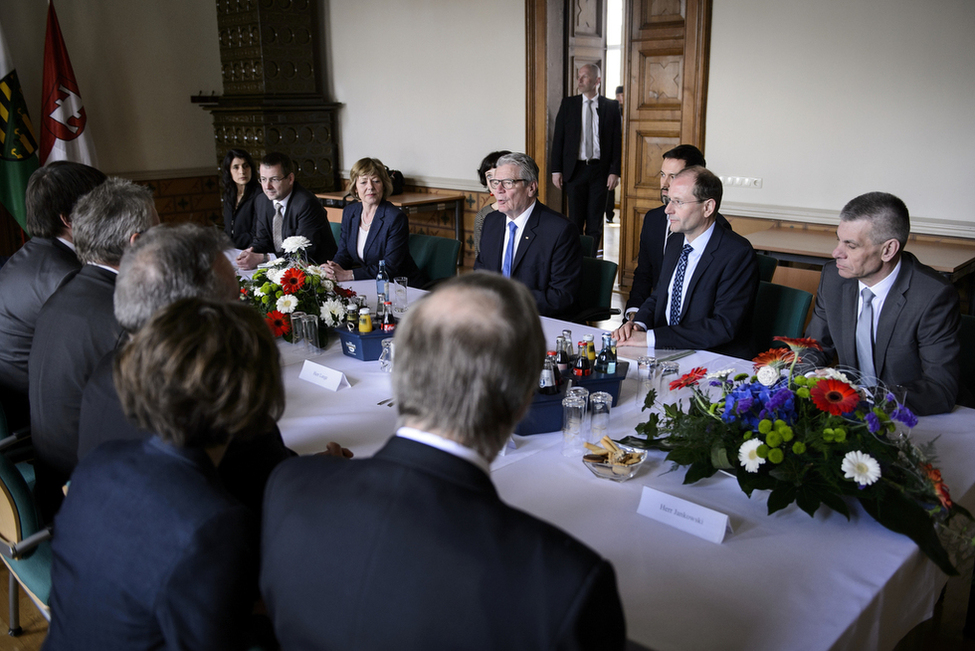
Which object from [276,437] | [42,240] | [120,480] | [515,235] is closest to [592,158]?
[515,235]

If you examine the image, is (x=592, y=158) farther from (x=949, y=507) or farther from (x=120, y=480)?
(x=120, y=480)

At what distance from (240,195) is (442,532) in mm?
5144

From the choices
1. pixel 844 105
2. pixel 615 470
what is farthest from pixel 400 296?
pixel 844 105

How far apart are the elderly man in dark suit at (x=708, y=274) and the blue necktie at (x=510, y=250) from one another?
98cm

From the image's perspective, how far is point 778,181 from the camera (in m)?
5.67

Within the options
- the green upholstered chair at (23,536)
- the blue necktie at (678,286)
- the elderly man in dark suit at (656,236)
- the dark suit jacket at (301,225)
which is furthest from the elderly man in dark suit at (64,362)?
the elderly man in dark suit at (656,236)

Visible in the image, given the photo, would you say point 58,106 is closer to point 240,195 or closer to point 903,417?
point 240,195

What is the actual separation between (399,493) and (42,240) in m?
2.67

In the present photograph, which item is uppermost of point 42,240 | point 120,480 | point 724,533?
point 42,240

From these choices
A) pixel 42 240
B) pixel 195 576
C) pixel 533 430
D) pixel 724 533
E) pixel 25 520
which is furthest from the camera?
pixel 42 240

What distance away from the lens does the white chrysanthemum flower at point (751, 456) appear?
1636 mm

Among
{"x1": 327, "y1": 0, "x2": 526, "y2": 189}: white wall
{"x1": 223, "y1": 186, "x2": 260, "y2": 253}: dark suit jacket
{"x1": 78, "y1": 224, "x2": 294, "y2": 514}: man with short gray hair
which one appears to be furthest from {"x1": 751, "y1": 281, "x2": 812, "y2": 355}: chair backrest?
{"x1": 327, "y1": 0, "x2": 526, "y2": 189}: white wall

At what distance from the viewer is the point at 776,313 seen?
328 centimetres

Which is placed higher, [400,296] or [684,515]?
[400,296]
